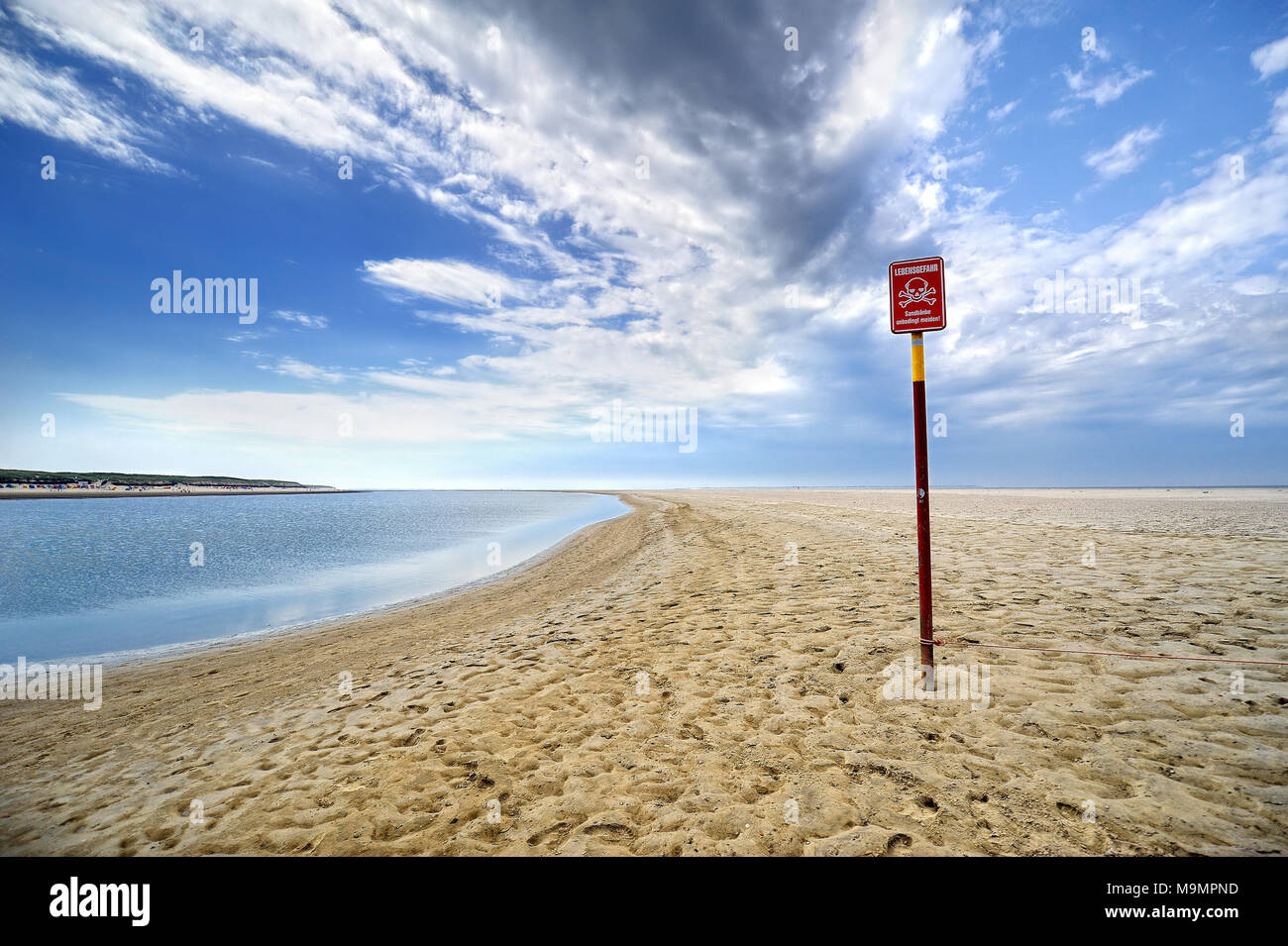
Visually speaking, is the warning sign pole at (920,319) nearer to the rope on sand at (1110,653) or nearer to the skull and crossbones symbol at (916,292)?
the skull and crossbones symbol at (916,292)

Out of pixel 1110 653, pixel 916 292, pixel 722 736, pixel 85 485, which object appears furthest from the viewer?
pixel 85 485

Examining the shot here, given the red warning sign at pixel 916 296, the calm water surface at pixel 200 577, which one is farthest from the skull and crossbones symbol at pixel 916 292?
the calm water surface at pixel 200 577

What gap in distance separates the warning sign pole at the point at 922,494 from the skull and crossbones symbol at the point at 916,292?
0.38 metres

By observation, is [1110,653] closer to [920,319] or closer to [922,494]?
[922,494]

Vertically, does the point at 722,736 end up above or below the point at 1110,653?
below

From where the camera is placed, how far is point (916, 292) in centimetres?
570

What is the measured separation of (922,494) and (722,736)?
3.75m

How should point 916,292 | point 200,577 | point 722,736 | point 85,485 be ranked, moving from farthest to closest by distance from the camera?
point 85,485
point 200,577
point 916,292
point 722,736

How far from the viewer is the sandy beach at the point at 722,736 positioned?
3598mm

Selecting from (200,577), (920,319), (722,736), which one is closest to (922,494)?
(920,319)

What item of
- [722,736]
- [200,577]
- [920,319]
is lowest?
[200,577]

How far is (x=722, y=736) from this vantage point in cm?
502

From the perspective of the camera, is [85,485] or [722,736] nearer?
[722,736]
